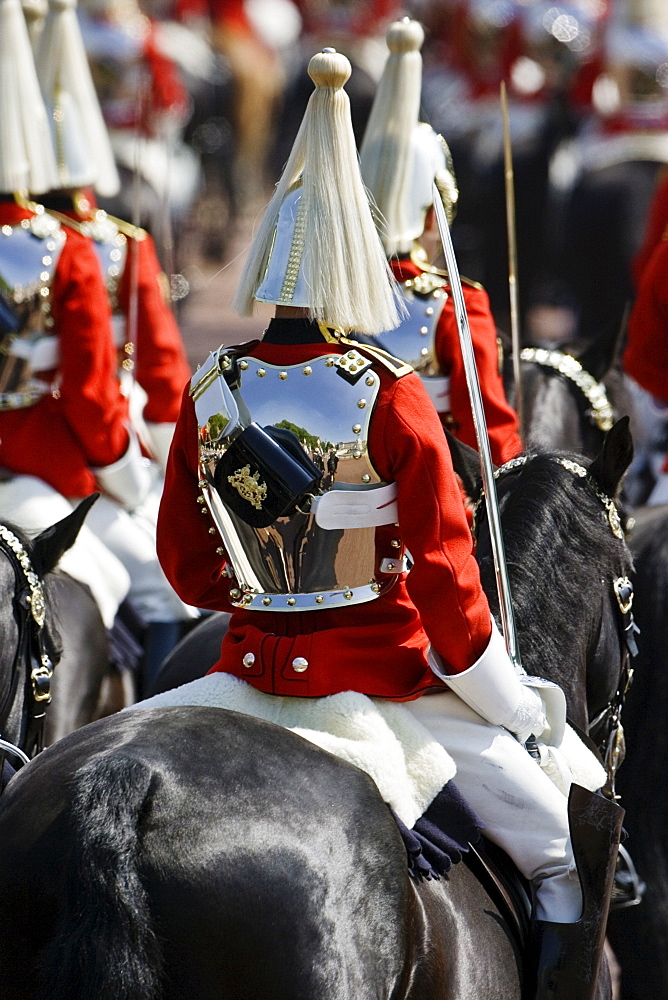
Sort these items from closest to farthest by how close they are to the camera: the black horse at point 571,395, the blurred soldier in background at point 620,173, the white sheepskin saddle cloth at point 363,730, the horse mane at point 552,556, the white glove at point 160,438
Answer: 1. the white sheepskin saddle cloth at point 363,730
2. the horse mane at point 552,556
3. the black horse at point 571,395
4. the white glove at point 160,438
5. the blurred soldier in background at point 620,173

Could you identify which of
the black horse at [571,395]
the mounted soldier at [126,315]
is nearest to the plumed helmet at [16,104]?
the mounted soldier at [126,315]

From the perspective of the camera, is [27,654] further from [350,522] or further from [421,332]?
[421,332]

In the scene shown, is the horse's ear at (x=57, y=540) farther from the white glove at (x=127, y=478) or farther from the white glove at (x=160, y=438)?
the white glove at (x=160, y=438)

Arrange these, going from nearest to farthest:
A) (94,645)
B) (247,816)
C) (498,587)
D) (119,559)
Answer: (247,816) → (498,587) → (94,645) → (119,559)

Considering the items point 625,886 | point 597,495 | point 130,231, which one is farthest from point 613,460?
point 130,231

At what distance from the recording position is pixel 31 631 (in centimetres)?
334

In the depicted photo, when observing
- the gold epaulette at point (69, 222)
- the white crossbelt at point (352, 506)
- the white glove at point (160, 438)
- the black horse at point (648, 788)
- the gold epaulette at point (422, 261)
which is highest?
the gold epaulette at point (69, 222)

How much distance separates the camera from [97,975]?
1.98m

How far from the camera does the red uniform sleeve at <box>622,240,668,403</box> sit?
5.11 metres

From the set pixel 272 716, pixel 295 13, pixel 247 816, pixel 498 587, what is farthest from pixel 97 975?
pixel 295 13

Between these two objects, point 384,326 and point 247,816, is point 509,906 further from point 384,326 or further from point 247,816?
point 384,326

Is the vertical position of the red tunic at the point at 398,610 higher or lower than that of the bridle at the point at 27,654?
higher

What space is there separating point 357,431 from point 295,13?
16.7m

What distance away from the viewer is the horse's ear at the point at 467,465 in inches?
122
